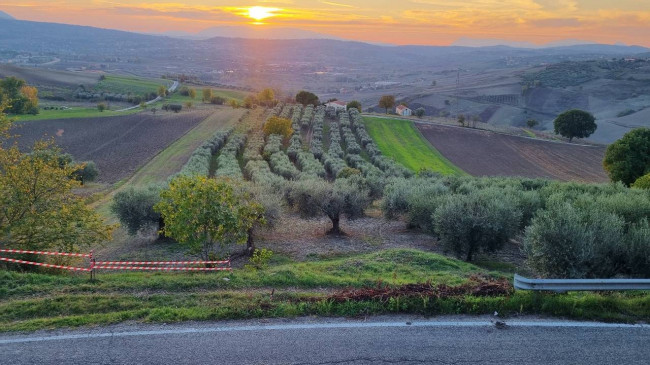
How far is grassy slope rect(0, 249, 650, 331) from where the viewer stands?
856 centimetres

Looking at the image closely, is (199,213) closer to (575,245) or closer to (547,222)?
(547,222)

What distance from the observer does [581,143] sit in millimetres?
73875

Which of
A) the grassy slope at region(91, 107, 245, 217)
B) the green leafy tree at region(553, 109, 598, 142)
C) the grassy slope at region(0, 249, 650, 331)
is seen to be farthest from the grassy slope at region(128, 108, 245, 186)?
the green leafy tree at region(553, 109, 598, 142)

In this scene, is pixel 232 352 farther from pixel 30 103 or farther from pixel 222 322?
pixel 30 103

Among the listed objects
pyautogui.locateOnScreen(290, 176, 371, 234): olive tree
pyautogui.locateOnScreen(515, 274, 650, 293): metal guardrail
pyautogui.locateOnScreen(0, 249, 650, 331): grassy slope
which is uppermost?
pyautogui.locateOnScreen(515, 274, 650, 293): metal guardrail

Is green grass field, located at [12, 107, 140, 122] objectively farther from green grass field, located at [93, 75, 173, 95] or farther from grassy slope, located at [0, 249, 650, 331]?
grassy slope, located at [0, 249, 650, 331]

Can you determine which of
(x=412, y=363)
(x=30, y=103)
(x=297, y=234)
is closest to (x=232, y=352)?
(x=412, y=363)

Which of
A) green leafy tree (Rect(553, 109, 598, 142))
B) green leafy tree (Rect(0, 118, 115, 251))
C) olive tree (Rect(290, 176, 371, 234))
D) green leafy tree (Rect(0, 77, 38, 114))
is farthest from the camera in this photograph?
green leafy tree (Rect(0, 77, 38, 114))

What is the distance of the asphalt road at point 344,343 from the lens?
7.14m

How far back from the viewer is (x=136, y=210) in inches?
871

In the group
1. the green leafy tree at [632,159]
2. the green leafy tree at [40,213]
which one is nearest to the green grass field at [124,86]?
the green leafy tree at [632,159]

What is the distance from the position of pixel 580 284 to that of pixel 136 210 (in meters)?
18.7

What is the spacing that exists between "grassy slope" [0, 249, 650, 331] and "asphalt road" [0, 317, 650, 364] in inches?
12.6

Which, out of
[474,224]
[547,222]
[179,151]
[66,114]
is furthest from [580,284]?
[66,114]
